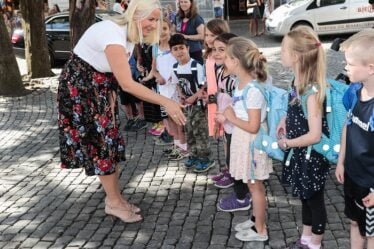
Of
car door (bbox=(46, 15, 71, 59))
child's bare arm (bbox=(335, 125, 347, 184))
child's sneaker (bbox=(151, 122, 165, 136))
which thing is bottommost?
child's sneaker (bbox=(151, 122, 165, 136))

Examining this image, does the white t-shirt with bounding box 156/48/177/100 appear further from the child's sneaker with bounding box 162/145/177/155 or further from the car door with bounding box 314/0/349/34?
the car door with bounding box 314/0/349/34

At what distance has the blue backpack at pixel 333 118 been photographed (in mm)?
2928

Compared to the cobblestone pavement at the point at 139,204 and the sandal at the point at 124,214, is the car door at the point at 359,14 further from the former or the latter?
the sandal at the point at 124,214

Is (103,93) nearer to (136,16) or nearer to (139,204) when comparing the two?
(136,16)

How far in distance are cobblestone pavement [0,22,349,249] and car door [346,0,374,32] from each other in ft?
31.3

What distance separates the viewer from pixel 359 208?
2742 millimetres

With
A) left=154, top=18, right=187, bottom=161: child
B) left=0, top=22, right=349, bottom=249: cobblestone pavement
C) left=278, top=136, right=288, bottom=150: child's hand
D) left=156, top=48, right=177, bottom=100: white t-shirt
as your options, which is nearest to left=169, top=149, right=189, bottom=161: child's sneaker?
left=154, top=18, right=187, bottom=161: child

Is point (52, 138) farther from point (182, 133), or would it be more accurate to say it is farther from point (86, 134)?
point (86, 134)

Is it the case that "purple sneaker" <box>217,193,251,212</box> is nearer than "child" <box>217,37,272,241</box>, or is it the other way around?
"child" <box>217,37,272,241</box>

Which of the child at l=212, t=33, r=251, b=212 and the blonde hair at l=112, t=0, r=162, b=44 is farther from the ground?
the blonde hair at l=112, t=0, r=162, b=44

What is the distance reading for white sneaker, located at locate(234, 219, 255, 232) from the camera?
3719mm

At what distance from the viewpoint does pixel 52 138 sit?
22.2 ft

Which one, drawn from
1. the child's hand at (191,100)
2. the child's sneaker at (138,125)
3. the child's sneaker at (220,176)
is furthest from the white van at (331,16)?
the child's sneaker at (220,176)

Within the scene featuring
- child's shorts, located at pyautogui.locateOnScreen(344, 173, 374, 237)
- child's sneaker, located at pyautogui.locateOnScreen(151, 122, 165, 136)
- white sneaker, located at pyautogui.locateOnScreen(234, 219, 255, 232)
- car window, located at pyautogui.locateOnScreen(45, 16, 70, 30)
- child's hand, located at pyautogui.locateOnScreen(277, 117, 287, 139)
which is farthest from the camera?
car window, located at pyautogui.locateOnScreen(45, 16, 70, 30)
